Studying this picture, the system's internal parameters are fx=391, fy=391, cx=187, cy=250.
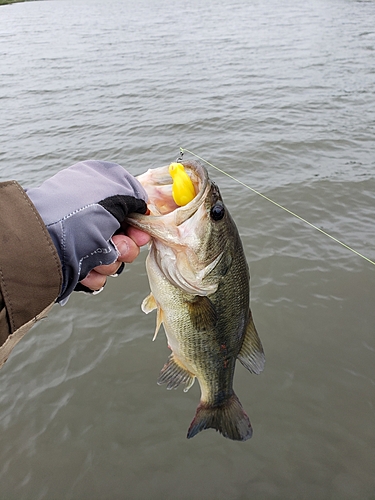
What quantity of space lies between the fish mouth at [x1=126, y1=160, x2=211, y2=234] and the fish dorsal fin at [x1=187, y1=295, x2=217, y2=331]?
0.47 metres

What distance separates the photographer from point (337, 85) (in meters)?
11.7

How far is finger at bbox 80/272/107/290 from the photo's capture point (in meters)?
1.86

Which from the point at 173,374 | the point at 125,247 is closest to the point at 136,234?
the point at 125,247

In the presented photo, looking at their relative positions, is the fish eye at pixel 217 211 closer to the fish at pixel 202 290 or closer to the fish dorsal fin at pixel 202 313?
the fish at pixel 202 290

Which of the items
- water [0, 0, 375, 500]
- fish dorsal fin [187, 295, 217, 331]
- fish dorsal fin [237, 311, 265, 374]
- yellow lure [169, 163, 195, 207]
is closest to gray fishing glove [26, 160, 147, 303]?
yellow lure [169, 163, 195, 207]

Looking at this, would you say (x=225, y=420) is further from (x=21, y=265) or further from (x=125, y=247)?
(x=21, y=265)

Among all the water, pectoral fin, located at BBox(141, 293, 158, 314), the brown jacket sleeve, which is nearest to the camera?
the brown jacket sleeve

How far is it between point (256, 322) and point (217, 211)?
2.80 metres

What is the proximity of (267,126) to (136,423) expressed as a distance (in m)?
7.78

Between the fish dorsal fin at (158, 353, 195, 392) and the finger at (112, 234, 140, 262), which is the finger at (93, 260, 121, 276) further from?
the fish dorsal fin at (158, 353, 195, 392)

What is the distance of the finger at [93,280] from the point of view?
186 centimetres

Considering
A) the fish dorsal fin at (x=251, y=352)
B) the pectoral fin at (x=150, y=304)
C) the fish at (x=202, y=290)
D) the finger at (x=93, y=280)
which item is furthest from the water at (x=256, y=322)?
the finger at (x=93, y=280)

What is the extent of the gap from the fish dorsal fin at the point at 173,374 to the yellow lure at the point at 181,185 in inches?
42.9

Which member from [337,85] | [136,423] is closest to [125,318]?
[136,423]
